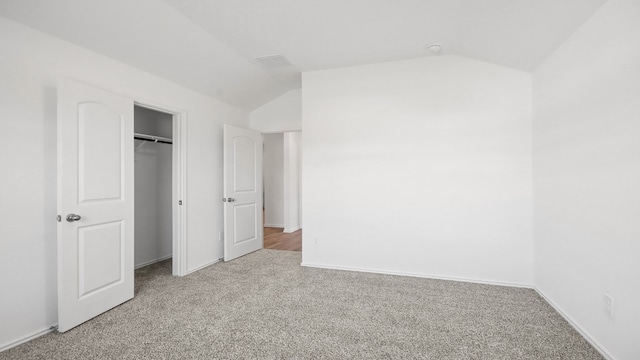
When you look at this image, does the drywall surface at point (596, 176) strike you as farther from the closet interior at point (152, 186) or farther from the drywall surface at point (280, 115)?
the closet interior at point (152, 186)

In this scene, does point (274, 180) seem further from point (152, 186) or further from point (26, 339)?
point (26, 339)

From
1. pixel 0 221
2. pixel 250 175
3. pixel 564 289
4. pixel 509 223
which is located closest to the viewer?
pixel 0 221

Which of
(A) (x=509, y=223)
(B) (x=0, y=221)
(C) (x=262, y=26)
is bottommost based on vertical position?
(A) (x=509, y=223)

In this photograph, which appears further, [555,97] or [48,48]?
[555,97]

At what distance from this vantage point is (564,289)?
2.32 meters

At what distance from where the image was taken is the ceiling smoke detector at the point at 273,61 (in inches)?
128

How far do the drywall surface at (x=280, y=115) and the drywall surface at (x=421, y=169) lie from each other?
707mm

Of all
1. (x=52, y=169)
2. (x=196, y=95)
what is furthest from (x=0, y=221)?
(x=196, y=95)

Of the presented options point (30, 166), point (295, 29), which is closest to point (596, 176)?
point (295, 29)

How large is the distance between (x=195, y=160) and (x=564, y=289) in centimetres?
388

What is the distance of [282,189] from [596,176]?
5.46 m

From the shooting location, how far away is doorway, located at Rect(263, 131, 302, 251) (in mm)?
6078

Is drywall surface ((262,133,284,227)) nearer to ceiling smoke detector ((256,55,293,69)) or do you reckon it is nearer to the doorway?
the doorway

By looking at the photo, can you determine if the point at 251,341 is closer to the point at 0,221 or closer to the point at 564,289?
the point at 0,221
